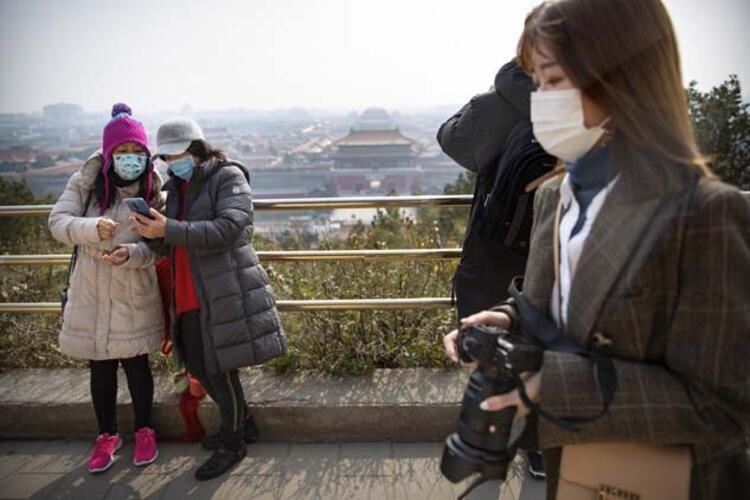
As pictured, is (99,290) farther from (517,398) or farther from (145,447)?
(517,398)

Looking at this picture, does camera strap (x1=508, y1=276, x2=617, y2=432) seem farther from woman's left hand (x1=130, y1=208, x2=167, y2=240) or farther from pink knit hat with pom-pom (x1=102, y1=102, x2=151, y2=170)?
pink knit hat with pom-pom (x1=102, y1=102, x2=151, y2=170)

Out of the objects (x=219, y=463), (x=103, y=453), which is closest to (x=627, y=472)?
(x=219, y=463)

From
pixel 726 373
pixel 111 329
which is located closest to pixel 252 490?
pixel 111 329

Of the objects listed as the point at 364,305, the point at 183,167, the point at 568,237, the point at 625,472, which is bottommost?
the point at 364,305

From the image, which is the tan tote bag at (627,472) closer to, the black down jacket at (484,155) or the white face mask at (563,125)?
the white face mask at (563,125)

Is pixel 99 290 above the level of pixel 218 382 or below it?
above

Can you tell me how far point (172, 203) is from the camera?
114 inches

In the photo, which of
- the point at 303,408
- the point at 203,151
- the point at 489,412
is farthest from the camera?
the point at 303,408

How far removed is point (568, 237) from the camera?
1.43m

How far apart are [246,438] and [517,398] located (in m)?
2.28

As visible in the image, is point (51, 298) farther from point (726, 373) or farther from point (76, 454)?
point (726, 373)

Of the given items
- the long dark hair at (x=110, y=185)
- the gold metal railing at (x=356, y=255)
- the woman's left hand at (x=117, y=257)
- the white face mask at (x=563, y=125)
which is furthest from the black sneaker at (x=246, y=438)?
the white face mask at (x=563, y=125)

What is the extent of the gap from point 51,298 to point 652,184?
4.49 metres

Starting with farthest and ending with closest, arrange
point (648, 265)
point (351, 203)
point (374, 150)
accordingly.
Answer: point (374, 150) < point (351, 203) < point (648, 265)
